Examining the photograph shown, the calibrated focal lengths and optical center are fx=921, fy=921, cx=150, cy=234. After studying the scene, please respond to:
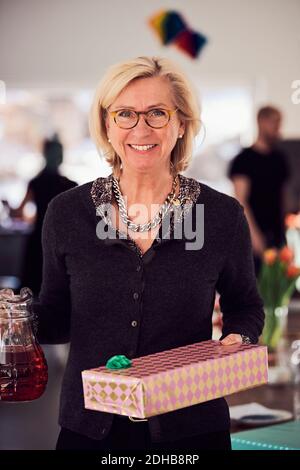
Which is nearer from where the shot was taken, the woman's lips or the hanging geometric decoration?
the woman's lips

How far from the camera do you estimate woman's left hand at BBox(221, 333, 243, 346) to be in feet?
5.27

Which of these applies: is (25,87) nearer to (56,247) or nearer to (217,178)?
(217,178)

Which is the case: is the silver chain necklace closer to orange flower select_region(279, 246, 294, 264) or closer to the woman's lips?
the woman's lips

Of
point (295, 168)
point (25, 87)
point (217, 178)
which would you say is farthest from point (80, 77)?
point (295, 168)

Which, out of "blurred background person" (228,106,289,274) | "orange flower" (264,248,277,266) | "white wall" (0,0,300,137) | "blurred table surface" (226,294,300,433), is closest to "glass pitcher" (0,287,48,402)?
"blurred table surface" (226,294,300,433)

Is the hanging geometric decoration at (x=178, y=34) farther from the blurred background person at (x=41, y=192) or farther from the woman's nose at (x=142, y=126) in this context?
the woman's nose at (x=142, y=126)

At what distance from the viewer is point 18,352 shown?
161 centimetres

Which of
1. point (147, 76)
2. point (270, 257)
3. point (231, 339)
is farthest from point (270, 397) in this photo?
point (147, 76)

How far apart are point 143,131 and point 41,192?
7.39ft

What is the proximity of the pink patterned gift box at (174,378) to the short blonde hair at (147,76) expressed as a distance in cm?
38

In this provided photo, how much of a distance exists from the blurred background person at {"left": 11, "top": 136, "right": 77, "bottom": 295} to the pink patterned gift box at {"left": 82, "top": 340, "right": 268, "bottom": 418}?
1.81 m

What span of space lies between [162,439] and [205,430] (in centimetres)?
9

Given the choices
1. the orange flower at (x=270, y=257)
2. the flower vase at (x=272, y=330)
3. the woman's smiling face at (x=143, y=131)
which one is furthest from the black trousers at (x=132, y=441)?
the orange flower at (x=270, y=257)

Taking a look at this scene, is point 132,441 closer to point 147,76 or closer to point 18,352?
point 18,352
